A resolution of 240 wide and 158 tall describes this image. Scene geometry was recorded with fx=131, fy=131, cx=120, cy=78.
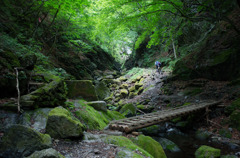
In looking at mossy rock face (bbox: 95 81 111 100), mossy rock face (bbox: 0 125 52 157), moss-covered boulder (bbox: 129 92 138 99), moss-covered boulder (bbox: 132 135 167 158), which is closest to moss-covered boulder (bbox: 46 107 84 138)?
mossy rock face (bbox: 0 125 52 157)

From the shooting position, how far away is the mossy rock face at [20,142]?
7.24ft

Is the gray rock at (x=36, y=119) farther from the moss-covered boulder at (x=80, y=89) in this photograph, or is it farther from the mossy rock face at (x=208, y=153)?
the mossy rock face at (x=208, y=153)

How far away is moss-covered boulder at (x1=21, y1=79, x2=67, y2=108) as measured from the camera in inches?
155

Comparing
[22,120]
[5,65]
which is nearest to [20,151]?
[22,120]

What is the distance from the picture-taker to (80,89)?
7.88 m

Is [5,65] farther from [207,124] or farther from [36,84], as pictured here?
[207,124]

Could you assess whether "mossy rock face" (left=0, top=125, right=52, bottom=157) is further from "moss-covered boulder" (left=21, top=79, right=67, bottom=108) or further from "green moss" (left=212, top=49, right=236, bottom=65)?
"green moss" (left=212, top=49, right=236, bottom=65)

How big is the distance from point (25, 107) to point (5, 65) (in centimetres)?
169

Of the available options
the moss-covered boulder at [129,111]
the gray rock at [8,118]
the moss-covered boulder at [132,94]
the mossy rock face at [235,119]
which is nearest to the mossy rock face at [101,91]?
the moss-covered boulder at [132,94]

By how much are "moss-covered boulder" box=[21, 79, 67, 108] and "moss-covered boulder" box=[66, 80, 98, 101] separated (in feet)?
7.11

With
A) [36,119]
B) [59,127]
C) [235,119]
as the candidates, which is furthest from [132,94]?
[59,127]

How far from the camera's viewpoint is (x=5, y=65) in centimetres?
433

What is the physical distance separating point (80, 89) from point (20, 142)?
5.67 meters

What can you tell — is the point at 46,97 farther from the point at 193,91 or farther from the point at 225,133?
the point at 193,91
